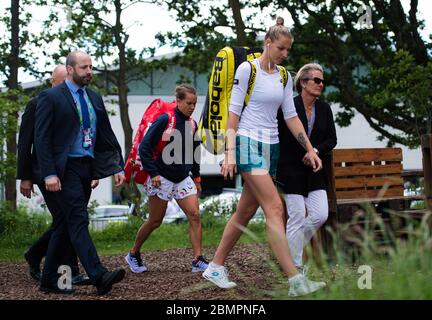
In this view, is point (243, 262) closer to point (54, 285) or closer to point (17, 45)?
point (54, 285)

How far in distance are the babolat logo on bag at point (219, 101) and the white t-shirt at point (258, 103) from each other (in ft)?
0.46

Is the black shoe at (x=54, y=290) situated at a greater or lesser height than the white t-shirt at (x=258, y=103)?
Answer: lesser

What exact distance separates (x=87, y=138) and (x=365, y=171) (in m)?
3.82

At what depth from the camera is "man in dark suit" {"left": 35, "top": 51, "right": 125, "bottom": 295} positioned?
6.84m

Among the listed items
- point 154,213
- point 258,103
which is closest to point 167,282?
point 154,213

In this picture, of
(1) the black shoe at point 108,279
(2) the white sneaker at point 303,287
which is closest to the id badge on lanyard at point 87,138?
(1) the black shoe at point 108,279

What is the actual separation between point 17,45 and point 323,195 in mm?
13107

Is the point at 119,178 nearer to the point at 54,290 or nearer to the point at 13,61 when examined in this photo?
the point at 54,290

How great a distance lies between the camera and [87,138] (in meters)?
7.18

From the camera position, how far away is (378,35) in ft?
65.3

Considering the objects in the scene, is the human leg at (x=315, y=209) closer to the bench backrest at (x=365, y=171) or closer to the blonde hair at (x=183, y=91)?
the blonde hair at (x=183, y=91)

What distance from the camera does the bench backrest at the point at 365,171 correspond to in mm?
9570
